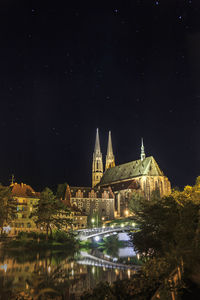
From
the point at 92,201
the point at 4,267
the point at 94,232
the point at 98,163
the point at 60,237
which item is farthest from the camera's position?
the point at 98,163

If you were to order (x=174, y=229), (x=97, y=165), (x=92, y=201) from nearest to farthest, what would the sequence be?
(x=174, y=229) → (x=92, y=201) → (x=97, y=165)

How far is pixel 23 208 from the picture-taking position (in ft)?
268

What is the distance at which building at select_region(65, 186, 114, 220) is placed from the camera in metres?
114

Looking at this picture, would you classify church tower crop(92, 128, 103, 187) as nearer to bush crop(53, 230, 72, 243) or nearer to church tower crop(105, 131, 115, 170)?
church tower crop(105, 131, 115, 170)

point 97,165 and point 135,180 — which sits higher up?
point 97,165

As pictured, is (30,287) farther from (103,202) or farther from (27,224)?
(103,202)

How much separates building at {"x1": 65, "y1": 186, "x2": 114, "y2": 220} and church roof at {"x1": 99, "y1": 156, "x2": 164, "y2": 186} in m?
20.3

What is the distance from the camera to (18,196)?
82.3 m

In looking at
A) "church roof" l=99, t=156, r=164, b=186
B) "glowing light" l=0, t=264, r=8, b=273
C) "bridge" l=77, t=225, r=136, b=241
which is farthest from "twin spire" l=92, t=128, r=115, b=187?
"glowing light" l=0, t=264, r=8, b=273

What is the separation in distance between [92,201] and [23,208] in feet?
128

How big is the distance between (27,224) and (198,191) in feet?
190

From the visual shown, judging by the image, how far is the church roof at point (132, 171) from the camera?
129312mm

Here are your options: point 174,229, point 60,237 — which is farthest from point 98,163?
point 174,229

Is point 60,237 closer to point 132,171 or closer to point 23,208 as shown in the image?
point 23,208
